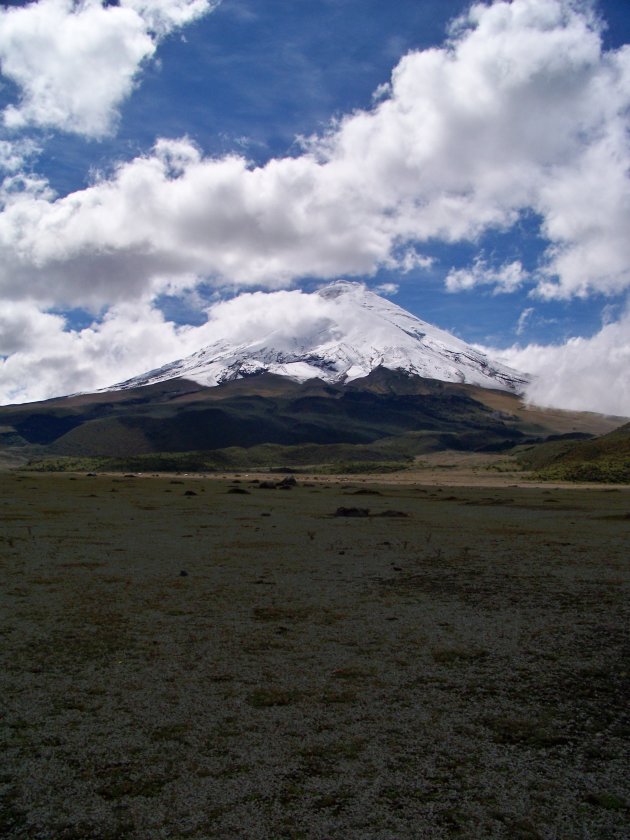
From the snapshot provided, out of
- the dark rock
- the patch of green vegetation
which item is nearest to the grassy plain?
the dark rock

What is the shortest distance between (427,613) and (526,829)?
690 centimetres

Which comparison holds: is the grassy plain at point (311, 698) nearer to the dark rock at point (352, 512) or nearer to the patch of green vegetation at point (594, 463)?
the dark rock at point (352, 512)

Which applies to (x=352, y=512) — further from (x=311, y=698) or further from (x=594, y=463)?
(x=594, y=463)

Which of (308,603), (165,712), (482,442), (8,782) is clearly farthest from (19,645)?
(482,442)

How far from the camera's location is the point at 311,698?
7.54 meters

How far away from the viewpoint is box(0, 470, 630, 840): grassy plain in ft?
17.1

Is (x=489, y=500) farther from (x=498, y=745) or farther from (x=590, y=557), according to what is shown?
(x=498, y=745)

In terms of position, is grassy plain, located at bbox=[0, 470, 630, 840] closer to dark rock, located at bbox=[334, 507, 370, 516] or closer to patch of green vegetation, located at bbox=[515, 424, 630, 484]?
dark rock, located at bbox=[334, 507, 370, 516]

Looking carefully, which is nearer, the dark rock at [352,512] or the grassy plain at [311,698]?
the grassy plain at [311,698]

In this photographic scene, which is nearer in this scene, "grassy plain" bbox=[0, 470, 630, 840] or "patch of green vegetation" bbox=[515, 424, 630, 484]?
"grassy plain" bbox=[0, 470, 630, 840]

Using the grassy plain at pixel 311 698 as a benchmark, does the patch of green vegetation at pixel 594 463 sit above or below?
above

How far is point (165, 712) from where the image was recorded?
7086 millimetres

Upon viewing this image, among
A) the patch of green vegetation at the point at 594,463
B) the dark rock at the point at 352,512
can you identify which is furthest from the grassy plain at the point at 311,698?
the patch of green vegetation at the point at 594,463

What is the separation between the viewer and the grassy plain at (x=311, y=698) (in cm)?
521
